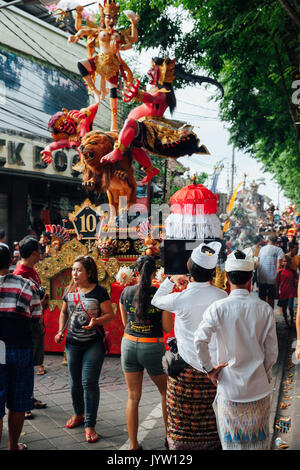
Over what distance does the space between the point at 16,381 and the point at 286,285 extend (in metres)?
6.84

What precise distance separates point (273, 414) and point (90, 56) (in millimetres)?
9073

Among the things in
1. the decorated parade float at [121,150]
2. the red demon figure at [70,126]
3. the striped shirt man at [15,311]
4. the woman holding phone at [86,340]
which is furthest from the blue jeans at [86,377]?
the red demon figure at [70,126]

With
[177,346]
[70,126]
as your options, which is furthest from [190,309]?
[70,126]

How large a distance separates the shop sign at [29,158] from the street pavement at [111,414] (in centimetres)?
1070

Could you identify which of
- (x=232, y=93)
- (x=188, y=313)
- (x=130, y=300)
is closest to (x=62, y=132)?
(x=232, y=93)

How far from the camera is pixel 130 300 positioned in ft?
14.2

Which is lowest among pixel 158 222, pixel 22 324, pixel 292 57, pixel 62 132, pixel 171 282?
pixel 22 324

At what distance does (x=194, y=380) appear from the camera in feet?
11.4

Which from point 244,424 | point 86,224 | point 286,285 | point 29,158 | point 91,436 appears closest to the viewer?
point 244,424

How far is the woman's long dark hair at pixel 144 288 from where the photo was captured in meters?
4.16

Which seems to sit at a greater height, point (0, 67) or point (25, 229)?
point (0, 67)

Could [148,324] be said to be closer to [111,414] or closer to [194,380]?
[194,380]

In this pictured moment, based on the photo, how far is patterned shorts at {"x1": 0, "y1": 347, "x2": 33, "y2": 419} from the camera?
393 cm
